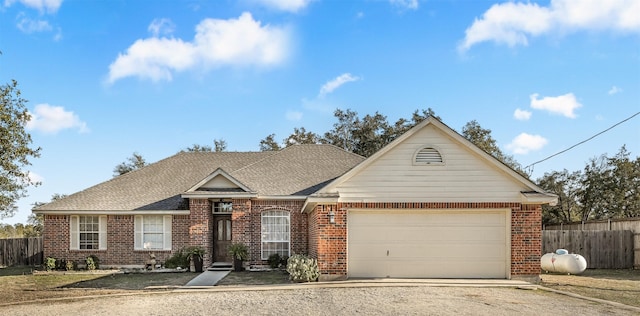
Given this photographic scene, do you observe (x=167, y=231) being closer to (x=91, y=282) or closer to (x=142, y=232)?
(x=142, y=232)

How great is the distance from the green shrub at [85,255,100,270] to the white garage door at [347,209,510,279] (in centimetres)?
1086

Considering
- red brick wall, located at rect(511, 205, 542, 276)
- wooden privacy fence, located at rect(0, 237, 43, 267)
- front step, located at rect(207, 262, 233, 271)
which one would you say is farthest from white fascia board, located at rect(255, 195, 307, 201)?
wooden privacy fence, located at rect(0, 237, 43, 267)

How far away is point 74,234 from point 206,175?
5.96 metres

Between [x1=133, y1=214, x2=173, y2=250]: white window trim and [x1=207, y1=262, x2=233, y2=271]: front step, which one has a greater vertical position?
[x1=133, y1=214, x2=173, y2=250]: white window trim

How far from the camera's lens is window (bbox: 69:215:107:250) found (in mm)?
21469

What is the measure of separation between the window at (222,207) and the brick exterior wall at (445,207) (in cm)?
650

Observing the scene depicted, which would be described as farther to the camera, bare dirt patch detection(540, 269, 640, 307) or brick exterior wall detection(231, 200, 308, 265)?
brick exterior wall detection(231, 200, 308, 265)

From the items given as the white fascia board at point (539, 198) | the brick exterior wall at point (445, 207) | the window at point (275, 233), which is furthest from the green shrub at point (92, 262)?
the white fascia board at point (539, 198)

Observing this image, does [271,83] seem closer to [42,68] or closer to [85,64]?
[85,64]

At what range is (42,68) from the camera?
57.3ft

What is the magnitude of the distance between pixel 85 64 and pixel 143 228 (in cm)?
703

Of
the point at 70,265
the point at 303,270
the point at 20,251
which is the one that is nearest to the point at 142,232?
the point at 70,265

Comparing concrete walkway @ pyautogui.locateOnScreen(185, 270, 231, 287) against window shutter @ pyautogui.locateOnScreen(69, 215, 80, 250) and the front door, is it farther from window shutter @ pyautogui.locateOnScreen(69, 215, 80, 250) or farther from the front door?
window shutter @ pyautogui.locateOnScreen(69, 215, 80, 250)

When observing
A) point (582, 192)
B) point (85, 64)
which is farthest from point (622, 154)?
point (85, 64)
